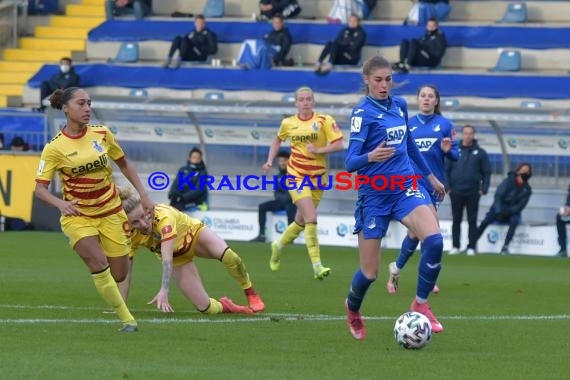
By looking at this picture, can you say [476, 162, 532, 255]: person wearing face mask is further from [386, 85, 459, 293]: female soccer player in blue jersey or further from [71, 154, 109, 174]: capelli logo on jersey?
[71, 154, 109, 174]: capelli logo on jersey

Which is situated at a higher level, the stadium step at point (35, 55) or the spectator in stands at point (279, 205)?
the stadium step at point (35, 55)

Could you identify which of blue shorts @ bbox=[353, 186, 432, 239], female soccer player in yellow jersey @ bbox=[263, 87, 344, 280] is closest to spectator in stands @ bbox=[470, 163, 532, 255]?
female soccer player in yellow jersey @ bbox=[263, 87, 344, 280]

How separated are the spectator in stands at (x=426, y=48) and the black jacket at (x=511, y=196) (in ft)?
19.7

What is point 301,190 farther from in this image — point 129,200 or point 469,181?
point 129,200

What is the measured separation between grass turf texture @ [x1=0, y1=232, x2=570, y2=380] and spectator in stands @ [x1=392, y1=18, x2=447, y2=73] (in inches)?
451

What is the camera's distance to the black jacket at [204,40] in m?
31.9

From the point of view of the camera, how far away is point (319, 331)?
1127 cm

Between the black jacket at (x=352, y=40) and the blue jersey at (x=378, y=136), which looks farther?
the black jacket at (x=352, y=40)

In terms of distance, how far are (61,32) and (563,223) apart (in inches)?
638

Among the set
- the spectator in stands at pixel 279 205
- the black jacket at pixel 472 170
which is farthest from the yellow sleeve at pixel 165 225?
the spectator in stands at pixel 279 205

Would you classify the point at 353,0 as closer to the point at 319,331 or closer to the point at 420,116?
the point at 420,116

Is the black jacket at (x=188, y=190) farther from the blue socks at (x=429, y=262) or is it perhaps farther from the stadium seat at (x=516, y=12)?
the blue socks at (x=429, y=262)

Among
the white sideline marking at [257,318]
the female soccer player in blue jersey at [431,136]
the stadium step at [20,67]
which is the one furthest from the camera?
the stadium step at [20,67]

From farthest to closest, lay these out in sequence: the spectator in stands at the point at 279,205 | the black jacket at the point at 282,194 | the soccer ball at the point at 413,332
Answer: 1. the black jacket at the point at 282,194
2. the spectator in stands at the point at 279,205
3. the soccer ball at the point at 413,332
